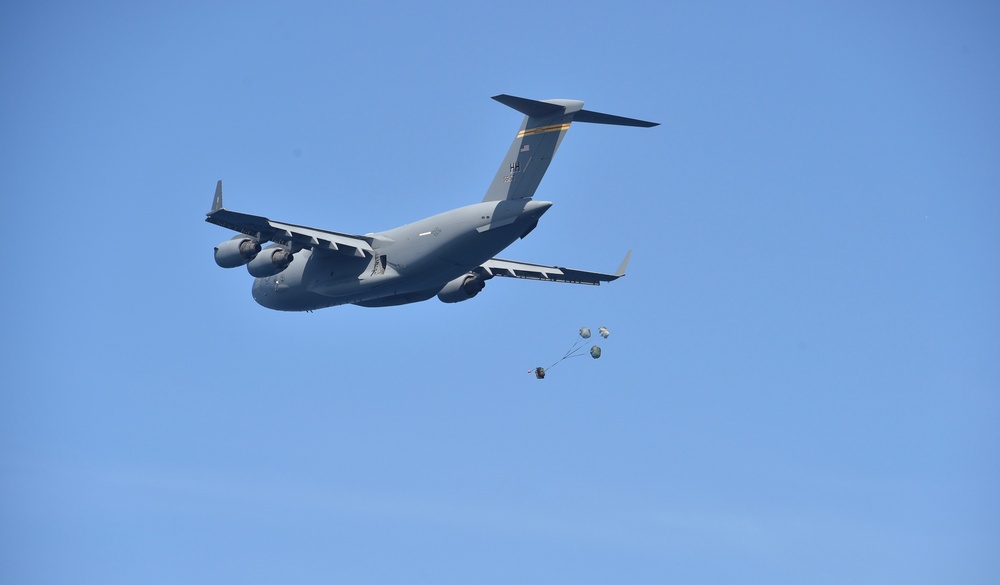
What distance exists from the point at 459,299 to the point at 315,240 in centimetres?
517

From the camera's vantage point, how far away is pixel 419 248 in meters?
35.2

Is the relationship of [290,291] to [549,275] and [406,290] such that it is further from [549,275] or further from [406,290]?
[549,275]

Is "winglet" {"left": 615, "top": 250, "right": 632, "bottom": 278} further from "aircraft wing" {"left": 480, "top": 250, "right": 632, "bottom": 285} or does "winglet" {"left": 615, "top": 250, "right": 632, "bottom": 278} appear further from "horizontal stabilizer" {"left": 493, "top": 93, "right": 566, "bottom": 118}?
"horizontal stabilizer" {"left": 493, "top": 93, "right": 566, "bottom": 118}

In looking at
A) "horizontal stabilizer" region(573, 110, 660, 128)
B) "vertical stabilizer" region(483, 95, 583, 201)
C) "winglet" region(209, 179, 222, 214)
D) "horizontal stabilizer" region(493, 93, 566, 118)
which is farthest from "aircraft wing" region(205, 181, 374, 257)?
"horizontal stabilizer" region(573, 110, 660, 128)

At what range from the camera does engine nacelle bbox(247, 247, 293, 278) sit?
3691 cm

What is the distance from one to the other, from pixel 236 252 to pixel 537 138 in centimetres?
921

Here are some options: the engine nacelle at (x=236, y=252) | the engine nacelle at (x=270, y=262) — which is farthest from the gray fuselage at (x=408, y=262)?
the engine nacelle at (x=236, y=252)

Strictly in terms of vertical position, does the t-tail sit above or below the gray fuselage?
above

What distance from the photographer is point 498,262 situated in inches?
1601

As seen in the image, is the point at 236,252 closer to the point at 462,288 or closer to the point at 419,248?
the point at 419,248

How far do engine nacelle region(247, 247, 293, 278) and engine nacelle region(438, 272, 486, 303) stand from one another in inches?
189

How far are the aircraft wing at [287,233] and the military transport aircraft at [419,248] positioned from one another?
3 cm

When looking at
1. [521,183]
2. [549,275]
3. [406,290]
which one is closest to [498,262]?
[549,275]

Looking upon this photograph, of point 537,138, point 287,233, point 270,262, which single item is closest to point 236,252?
point 270,262
